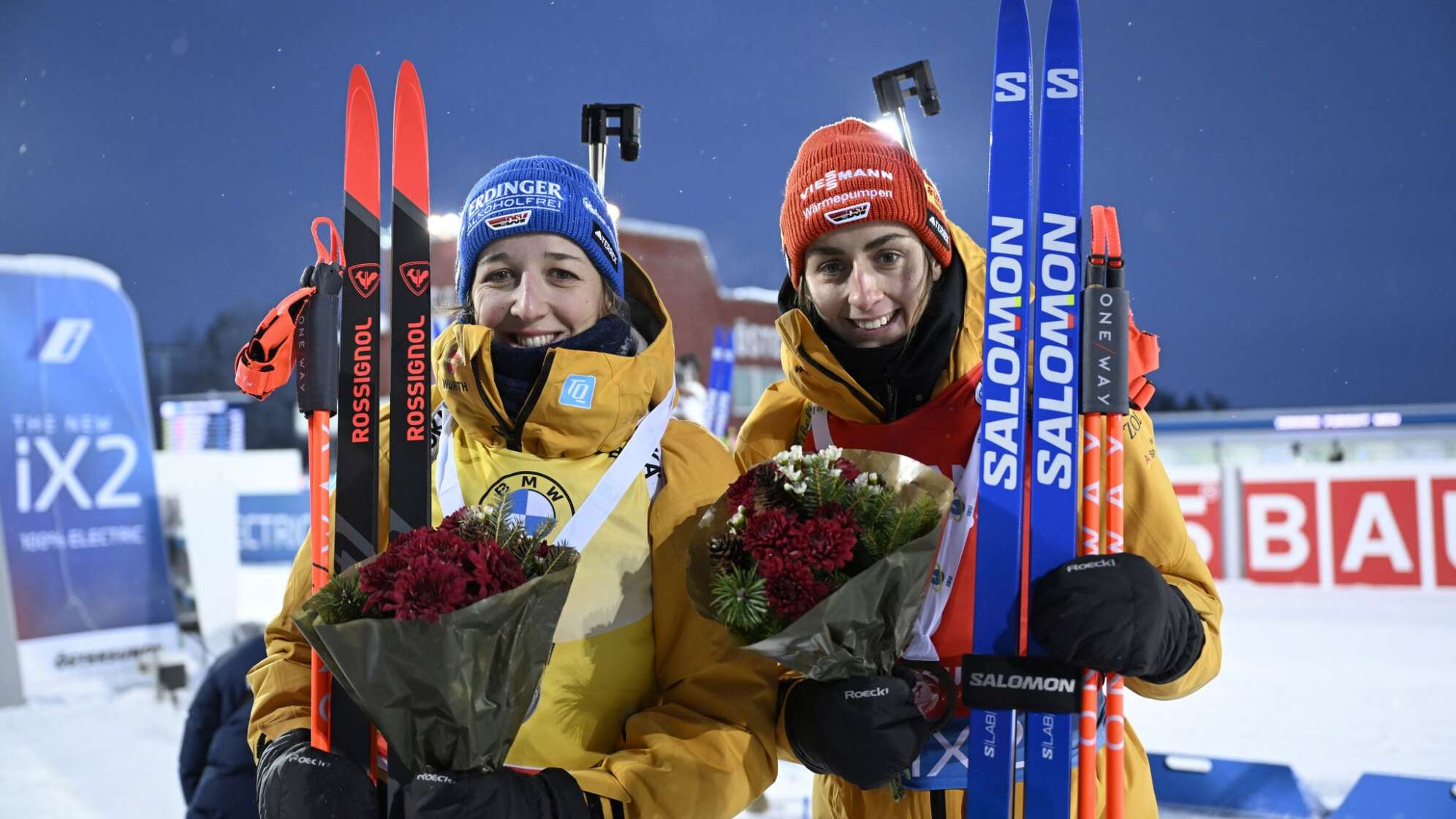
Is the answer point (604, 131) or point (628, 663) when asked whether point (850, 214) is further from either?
point (604, 131)

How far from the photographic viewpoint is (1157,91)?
1812 cm

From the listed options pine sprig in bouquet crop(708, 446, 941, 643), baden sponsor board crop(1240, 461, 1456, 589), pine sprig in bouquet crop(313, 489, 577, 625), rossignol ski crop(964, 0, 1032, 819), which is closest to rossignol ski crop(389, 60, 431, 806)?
pine sprig in bouquet crop(313, 489, 577, 625)

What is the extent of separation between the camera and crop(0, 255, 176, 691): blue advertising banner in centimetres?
535

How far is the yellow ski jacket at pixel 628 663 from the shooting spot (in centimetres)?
134

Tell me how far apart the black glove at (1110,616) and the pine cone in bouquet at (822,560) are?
0.61 ft

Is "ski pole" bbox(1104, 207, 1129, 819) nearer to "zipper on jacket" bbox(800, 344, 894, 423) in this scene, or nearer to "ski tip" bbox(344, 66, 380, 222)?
"zipper on jacket" bbox(800, 344, 894, 423)

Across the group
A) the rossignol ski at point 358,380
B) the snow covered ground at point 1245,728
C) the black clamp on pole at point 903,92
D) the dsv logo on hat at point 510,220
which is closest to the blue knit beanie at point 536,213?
the dsv logo on hat at point 510,220

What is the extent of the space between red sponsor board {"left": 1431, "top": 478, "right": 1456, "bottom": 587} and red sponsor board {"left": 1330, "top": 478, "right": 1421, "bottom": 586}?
0.44 ft

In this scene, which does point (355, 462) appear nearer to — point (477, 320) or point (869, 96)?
point (477, 320)

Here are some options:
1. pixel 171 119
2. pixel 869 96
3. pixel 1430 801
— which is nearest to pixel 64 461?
pixel 1430 801

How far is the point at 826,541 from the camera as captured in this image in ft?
3.82

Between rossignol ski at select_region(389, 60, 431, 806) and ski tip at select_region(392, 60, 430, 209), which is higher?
ski tip at select_region(392, 60, 430, 209)

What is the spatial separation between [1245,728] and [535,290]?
5.21m

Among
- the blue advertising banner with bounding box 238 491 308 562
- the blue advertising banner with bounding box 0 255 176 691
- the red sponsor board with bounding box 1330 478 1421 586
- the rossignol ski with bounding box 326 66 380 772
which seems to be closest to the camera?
the rossignol ski with bounding box 326 66 380 772
